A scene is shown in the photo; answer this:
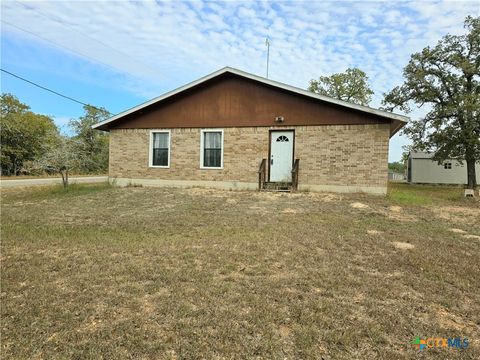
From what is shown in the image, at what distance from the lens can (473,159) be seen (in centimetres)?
1875

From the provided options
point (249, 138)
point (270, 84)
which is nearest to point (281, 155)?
point (249, 138)

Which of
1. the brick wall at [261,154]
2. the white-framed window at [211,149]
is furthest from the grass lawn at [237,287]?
the white-framed window at [211,149]

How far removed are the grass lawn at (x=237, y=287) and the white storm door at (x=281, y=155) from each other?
4973 mm

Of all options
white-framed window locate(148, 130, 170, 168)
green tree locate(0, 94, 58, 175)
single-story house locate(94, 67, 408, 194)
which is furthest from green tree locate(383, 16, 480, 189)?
green tree locate(0, 94, 58, 175)

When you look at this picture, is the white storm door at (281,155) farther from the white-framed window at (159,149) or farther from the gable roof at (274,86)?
the white-framed window at (159,149)

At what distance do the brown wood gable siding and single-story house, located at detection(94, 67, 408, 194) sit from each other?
34 millimetres

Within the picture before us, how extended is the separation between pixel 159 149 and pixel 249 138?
12.9ft

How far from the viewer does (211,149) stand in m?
12.6

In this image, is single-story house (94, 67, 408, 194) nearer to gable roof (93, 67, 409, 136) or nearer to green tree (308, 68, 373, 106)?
gable roof (93, 67, 409, 136)

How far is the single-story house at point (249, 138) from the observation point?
1085 cm

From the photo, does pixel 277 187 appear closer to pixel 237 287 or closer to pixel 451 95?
pixel 237 287

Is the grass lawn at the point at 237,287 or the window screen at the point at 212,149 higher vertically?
the window screen at the point at 212,149

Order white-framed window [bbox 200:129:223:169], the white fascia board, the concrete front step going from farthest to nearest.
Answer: white-framed window [bbox 200:129:223:169], the concrete front step, the white fascia board

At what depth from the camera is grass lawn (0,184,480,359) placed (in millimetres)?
2418
